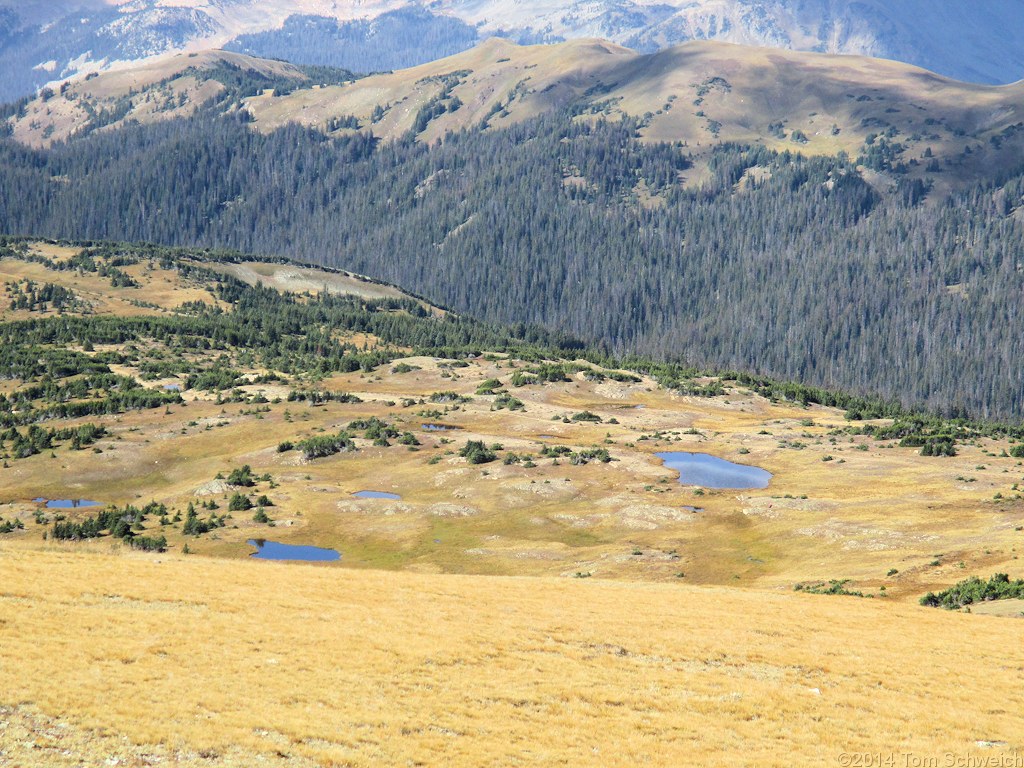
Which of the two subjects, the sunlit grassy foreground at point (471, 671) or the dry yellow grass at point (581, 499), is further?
the dry yellow grass at point (581, 499)

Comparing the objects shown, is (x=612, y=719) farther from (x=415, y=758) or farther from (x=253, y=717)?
(x=253, y=717)

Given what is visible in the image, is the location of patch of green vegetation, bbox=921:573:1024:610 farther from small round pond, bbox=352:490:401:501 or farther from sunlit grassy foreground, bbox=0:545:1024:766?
small round pond, bbox=352:490:401:501

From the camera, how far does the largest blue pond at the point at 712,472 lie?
422ft

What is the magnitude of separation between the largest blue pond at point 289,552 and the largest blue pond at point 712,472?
43.6m

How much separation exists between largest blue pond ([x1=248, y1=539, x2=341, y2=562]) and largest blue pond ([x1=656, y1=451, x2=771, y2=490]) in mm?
43641

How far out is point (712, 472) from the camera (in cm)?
13700

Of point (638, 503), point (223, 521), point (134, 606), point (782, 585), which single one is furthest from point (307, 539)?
point (134, 606)

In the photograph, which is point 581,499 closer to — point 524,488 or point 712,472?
point 524,488

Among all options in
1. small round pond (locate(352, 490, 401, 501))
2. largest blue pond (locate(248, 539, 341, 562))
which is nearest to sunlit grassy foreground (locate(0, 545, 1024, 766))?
largest blue pond (locate(248, 539, 341, 562))

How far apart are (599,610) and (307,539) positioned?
5106 centimetres

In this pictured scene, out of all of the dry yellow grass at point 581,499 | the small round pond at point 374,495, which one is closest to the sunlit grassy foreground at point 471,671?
the dry yellow grass at point 581,499

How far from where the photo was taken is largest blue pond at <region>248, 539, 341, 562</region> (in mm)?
98875

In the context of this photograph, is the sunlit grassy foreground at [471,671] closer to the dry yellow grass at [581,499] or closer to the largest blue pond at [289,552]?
the dry yellow grass at [581,499]

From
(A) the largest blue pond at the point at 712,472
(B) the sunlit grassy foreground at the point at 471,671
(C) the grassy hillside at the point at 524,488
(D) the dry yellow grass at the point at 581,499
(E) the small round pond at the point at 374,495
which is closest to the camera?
(B) the sunlit grassy foreground at the point at 471,671
